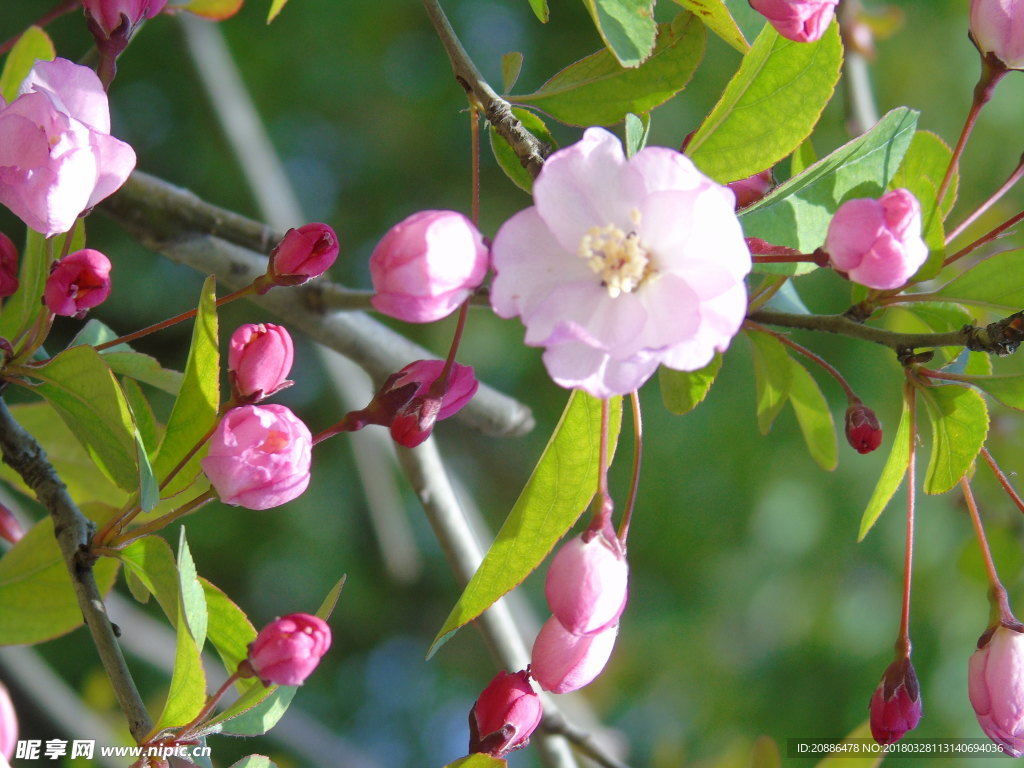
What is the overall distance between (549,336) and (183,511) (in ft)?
1.25

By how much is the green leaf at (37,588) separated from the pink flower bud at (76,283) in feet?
1.13

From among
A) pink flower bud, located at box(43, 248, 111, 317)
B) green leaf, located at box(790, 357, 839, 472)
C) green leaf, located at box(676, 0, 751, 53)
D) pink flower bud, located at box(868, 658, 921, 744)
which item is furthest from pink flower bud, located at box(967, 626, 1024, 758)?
pink flower bud, located at box(43, 248, 111, 317)

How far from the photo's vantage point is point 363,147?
4.37 metres

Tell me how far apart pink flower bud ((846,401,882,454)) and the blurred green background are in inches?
83.9

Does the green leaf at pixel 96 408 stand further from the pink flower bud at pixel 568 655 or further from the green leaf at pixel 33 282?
the pink flower bud at pixel 568 655

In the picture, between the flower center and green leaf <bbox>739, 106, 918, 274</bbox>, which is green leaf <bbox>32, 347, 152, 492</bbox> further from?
green leaf <bbox>739, 106, 918, 274</bbox>

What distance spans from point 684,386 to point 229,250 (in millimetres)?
724

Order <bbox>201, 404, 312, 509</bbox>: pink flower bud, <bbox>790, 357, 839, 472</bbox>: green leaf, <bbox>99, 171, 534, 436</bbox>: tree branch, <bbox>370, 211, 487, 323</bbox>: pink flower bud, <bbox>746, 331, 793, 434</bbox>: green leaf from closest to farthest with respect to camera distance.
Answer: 1. <bbox>370, 211, 487, 323</bbox>: pink flower bud
2. <bbox>201, 404, 312, 509</bbox>: pink flower bud
3. <bbox>746, 331, 793, 434</bbox>: green leaf
4. <bbox>790, 357, 839, 472</bbox>: green leaf
5. <bbox>99, 171, 534, 436</bbox>: tree branch

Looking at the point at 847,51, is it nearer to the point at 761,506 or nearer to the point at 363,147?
the point at 761,506

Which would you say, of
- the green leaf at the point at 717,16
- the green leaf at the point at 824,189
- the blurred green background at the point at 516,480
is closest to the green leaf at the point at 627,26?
the green leaf at the point at 717,16

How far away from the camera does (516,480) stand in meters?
4.15

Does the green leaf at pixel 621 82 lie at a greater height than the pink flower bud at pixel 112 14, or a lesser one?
lesser

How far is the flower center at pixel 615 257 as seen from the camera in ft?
2.47

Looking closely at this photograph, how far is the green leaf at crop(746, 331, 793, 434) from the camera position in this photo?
109 centimetres
